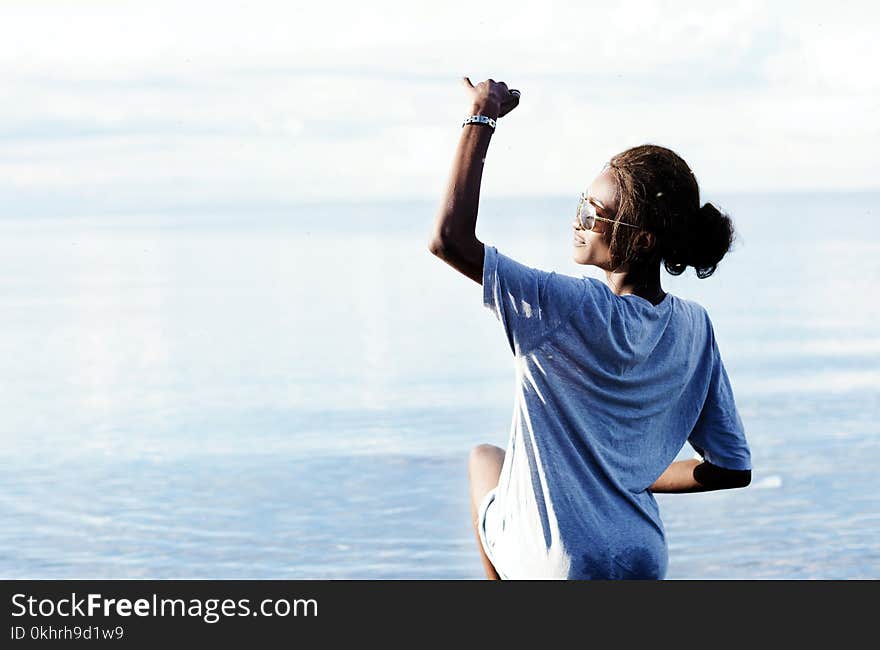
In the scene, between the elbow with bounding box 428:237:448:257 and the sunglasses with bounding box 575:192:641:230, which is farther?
the sunglasses with bounding box 575:192:641:230

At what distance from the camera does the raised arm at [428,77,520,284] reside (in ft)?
7.22

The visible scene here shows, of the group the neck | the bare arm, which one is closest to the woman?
the neck

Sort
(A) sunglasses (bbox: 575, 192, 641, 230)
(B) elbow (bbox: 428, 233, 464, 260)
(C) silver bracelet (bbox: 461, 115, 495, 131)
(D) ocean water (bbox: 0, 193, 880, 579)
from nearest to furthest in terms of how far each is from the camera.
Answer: (B) elbow (bbox: 428, 233, 464, 260), (C) silver bracelet (bbox: 461, 115, 495, 131), (A) sunglasses (bbox: 575, 192, 641, 230), (D) ocean water (bbox: 0, 193, 880, 579)

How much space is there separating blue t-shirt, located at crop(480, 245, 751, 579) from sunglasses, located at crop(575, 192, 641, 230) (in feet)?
0.51

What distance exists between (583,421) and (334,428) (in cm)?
596

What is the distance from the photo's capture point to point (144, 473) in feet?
24.2

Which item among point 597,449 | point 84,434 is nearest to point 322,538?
point 84,434

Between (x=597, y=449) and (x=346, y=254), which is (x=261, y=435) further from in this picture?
(x=346, y=254)

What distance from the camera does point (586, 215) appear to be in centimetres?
246

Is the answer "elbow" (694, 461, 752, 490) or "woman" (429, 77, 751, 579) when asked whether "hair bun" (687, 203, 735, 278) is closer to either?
"woman" (429, 77, 751, 579)

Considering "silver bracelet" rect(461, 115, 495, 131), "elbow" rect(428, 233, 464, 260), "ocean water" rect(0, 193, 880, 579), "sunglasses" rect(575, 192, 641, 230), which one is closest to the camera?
"elbow" rect(428, 233, 464, 260)

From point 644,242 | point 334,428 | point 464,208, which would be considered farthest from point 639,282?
point 334,428

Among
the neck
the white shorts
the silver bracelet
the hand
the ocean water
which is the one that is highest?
the ocean water

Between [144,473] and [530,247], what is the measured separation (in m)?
13.8
